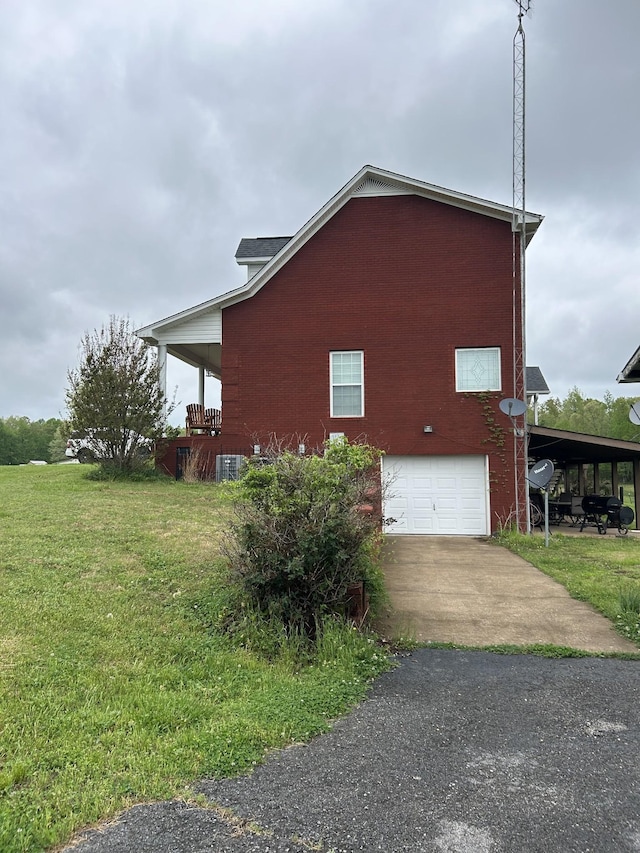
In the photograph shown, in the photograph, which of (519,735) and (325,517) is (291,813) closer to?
(519,735)

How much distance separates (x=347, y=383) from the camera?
598 inches

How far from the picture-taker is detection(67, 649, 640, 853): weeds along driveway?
253cm

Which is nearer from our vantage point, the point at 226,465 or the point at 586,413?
the point at 226,465

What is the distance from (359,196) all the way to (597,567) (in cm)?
1107

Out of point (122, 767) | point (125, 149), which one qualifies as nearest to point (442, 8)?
point (125, 149)

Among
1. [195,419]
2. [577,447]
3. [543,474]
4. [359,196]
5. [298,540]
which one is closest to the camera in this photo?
[298,540]

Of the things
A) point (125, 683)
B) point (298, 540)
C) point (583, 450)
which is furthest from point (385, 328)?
point (125, 683)

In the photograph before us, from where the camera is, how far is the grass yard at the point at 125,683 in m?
2.90

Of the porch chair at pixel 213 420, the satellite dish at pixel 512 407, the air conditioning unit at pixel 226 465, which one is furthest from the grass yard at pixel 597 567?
the porch chair at pixel 213 420

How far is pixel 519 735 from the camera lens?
3570mm

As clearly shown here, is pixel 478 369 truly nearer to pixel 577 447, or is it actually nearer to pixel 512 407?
pixel 512 407

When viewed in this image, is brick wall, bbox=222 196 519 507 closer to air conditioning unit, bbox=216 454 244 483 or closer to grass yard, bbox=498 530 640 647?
air conditioning unit, bbox=216 454 244 483

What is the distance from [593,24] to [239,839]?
15279mm

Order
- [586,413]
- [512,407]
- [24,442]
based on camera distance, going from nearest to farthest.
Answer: [512,407] < [586,413] < [24,442]
